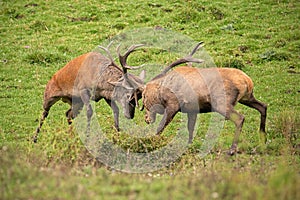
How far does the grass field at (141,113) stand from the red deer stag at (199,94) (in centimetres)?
52

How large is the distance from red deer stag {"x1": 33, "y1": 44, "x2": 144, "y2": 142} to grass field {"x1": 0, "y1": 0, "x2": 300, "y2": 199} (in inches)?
17.9

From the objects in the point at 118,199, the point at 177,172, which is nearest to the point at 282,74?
the point at 177,172

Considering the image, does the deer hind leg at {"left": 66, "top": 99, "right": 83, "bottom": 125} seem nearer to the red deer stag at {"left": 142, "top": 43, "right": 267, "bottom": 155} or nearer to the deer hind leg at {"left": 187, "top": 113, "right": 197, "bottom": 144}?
the red deer stag at {"left": 142, "top": 43, "right": 267, "bottom": 155}

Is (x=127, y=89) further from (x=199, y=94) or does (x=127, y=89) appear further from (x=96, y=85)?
(x=199, y=94)

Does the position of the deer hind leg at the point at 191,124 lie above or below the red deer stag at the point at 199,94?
below

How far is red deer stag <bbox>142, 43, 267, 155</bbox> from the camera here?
1009 cm

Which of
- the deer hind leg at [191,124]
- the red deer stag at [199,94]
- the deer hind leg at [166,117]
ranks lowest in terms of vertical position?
the deer hind leg at [191,124]

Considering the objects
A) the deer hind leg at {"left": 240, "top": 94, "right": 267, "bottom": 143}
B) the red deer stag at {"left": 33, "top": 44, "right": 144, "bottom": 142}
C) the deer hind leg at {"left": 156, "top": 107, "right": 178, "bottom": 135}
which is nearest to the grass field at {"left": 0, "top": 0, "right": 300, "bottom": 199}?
the deer hind leg at {"left": 156, "top": 107, "right": 178, "bottom": 135}

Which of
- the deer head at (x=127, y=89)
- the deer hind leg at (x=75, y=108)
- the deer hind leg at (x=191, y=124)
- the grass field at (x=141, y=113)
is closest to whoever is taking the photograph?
the grass field at (x=141, y=113)

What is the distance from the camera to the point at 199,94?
409 inches

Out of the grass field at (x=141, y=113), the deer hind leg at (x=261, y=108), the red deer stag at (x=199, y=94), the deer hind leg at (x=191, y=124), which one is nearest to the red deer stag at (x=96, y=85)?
the grass field at (x=141, y=113)

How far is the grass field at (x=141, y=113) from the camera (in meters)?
6.42

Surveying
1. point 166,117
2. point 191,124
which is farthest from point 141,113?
point 166,117

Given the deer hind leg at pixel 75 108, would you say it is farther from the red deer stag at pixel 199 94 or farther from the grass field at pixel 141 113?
the red deer stag at pixel 199 94
